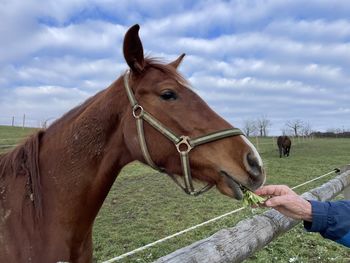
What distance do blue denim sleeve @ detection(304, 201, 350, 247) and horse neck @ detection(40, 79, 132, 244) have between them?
4.40ft

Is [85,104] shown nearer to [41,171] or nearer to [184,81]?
[41,171]

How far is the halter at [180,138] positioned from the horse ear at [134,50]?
181 millimetres

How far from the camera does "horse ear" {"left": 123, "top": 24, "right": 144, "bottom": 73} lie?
2.43 meters

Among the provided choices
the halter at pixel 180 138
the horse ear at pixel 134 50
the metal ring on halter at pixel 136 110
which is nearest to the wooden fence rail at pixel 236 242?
the halter at pixel 180 138

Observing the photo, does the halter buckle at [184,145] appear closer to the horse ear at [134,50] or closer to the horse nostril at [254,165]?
the horse nostril at [254,165]

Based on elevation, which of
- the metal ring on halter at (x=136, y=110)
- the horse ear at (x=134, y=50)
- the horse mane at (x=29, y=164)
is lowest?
the horse mane at (x=29, y=164)

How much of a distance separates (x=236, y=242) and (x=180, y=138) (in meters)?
1.13

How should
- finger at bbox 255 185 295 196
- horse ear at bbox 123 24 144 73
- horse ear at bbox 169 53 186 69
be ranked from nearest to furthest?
horse ear at bbox 123 24 144 73
finger at bbox 255 185 295 196
horse ear at bbox 169 53 186 69

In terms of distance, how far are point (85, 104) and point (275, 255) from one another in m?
3.85

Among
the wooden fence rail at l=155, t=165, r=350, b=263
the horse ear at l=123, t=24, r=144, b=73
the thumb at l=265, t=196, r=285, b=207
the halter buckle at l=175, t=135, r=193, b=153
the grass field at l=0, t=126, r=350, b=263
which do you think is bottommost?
the grass field at l=0, t=126, r=350, b=263

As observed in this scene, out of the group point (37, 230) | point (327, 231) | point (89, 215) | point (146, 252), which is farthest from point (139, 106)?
point (146, 252)

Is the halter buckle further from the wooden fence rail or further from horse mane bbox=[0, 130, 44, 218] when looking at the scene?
horse mane bbox=[0, 130, 44, 218]

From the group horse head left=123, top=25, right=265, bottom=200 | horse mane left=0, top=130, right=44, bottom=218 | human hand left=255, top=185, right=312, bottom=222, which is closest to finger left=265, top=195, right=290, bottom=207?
human hand left=255, top=185, right=312, bottom=222

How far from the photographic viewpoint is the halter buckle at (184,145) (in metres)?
2.35
